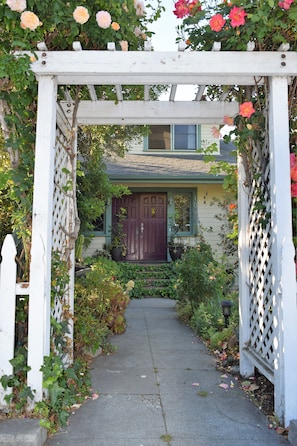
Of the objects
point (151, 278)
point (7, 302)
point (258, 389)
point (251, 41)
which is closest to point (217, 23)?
point (251, 41)

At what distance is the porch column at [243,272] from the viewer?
3550mm

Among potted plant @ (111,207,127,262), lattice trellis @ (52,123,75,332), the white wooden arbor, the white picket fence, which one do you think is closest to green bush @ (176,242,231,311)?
lattice trellis @ (52,123,75,332)

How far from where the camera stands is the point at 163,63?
8.95 feet

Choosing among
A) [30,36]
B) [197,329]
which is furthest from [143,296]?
[30,36]

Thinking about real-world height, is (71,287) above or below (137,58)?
below

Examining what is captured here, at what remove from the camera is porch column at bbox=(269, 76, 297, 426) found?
2541mm

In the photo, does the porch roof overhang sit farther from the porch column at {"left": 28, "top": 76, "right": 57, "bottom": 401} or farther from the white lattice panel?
the porch column at {"left": 28, "top": 76, "right": 57, "bottom": 401}

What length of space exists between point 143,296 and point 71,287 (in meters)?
5.17

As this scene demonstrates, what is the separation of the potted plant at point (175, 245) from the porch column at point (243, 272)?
18.9 ft

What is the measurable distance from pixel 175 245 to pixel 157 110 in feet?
20.9

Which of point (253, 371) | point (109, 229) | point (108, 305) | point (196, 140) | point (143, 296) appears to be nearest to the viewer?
point (253, 371)

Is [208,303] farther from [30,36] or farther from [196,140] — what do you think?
[196,140]

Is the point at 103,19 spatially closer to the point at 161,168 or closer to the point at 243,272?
the point at 243,272

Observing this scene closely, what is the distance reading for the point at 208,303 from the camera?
612 cm
